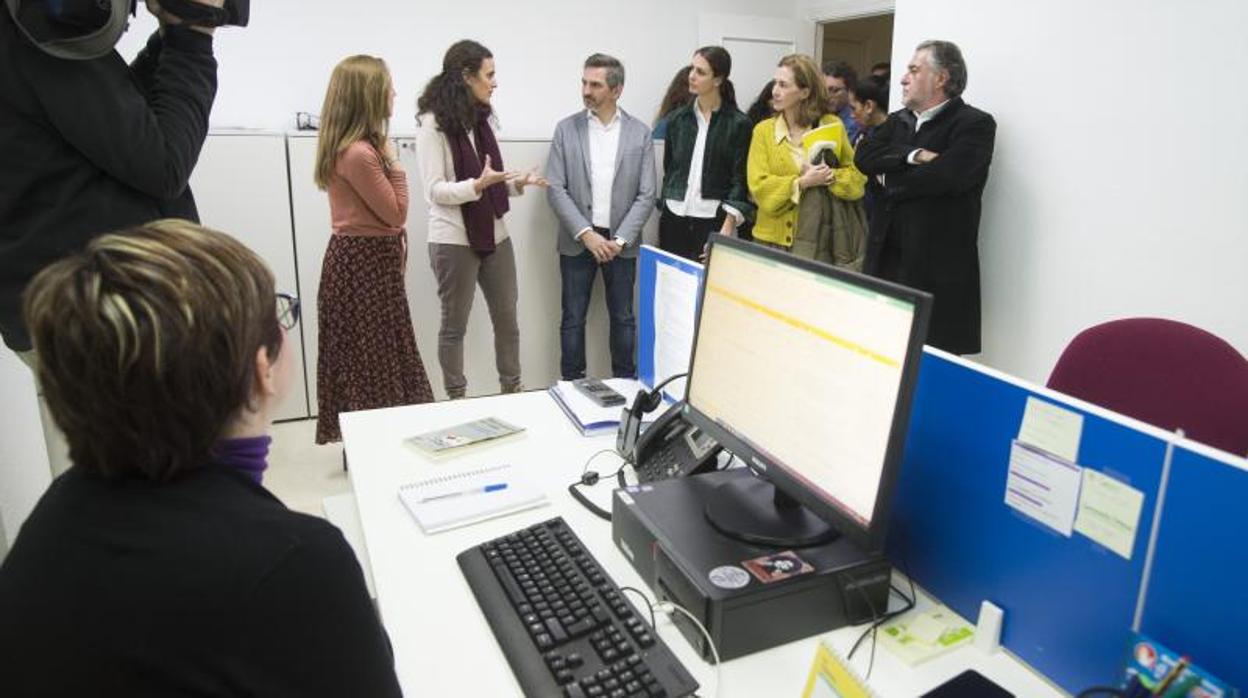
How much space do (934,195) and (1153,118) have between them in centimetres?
67

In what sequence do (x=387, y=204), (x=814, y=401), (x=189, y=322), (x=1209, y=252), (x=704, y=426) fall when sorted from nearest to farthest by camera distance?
(x=189, y=322) → (x=814, y=401) → (x=704, y=426) → (x=1209, y=252) → (x=387, y=204)

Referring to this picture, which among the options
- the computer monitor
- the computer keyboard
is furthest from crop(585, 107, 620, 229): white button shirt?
the computer keyboard

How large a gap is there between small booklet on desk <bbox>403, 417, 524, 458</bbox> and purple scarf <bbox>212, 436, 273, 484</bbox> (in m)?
0.73

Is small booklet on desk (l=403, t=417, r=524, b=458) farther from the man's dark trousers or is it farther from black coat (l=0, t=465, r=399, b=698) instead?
the man's dark trousers

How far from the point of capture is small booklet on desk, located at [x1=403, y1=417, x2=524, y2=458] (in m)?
1.60

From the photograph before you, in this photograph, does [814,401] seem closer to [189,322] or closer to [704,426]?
[704,426]

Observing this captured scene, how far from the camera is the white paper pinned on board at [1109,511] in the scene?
2.78 ft

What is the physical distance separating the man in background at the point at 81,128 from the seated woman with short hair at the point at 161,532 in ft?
2.40

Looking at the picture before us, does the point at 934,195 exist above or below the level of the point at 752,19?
below

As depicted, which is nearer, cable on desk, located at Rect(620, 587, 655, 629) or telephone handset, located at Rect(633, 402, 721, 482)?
cable on desk, located at Rect(620, 587, 655, 629)

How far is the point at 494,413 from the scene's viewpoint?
6.02ft

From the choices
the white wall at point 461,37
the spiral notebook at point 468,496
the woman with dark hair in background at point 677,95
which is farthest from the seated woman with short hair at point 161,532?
the woman with dark hair in background at point 677,95

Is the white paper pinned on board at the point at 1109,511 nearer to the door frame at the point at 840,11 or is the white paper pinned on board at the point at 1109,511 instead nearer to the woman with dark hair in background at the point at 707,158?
the woman with dark hair in background at the point at 707,158

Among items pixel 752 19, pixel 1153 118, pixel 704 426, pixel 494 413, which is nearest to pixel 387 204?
pixel 494 413
